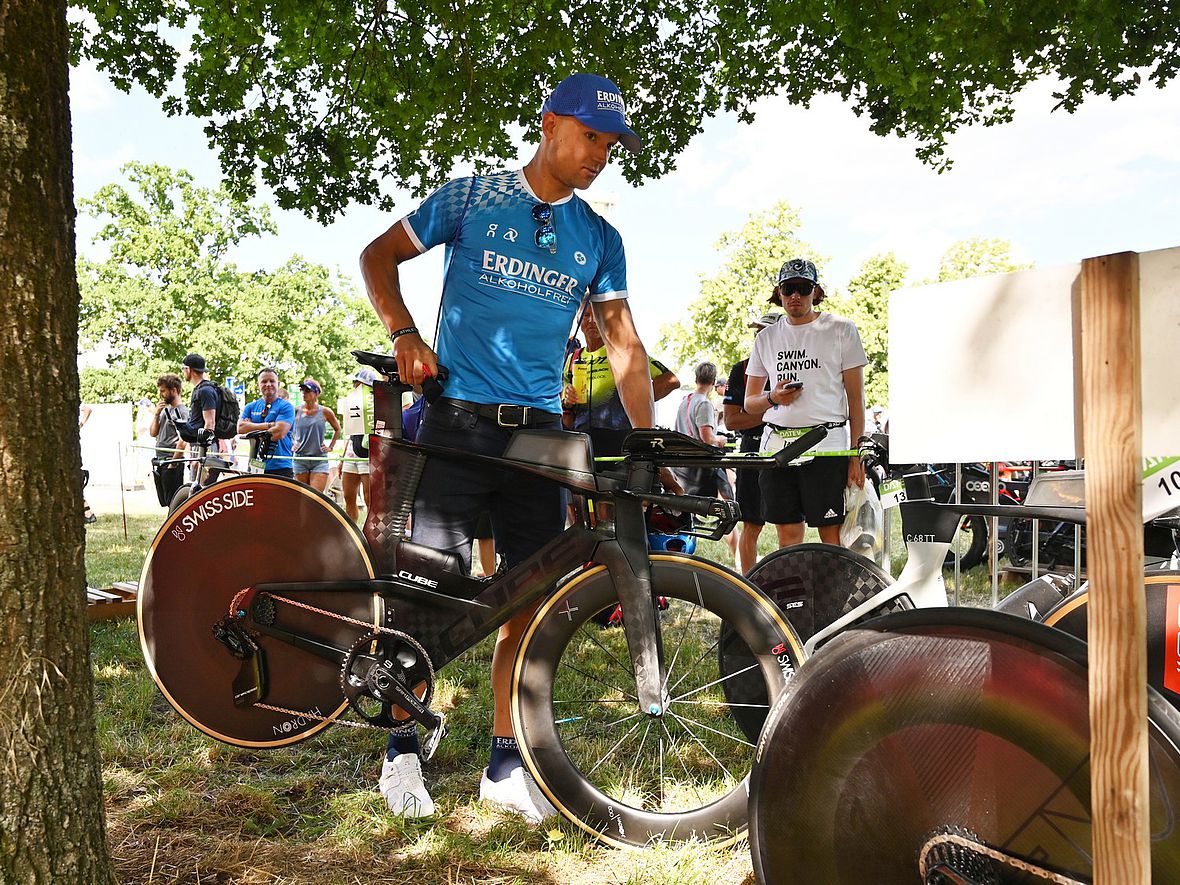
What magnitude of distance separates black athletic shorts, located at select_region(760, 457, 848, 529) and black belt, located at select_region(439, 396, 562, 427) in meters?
2.34

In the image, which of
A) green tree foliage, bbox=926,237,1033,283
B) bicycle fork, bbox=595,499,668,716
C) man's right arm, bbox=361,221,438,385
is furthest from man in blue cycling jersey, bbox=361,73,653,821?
green tree foliage, bbox=926,237,1033,283

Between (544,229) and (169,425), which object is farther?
(169,425)

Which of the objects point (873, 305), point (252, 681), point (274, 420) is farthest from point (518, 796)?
point (873, 305)

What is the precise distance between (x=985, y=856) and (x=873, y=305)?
4157 centimetres

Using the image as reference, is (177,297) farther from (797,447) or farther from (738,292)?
Answer: (797,447)

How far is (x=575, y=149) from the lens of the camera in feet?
9.63

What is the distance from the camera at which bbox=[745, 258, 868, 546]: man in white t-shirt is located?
199 inches

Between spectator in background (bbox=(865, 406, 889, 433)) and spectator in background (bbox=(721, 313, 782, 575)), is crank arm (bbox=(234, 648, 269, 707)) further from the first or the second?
spectator in background (bbox=(721, 313, 782, 575))

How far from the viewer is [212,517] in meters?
3.04

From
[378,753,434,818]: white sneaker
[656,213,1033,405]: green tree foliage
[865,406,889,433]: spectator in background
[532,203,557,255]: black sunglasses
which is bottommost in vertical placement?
[378,753,434,818]: white sneaker

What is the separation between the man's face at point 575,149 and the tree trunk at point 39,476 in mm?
1419

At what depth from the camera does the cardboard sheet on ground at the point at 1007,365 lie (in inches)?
54.8

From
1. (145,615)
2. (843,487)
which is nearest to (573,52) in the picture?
(843,487)

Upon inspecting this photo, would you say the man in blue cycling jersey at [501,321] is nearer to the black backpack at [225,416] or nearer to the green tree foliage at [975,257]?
the black backpack at [225,416]
